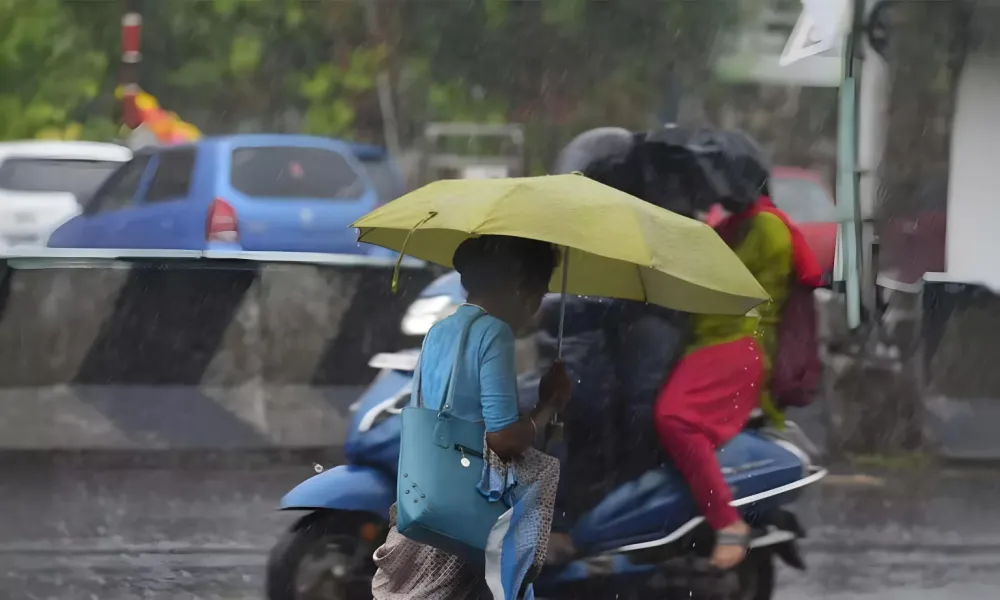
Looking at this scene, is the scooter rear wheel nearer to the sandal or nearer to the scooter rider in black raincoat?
the sandal

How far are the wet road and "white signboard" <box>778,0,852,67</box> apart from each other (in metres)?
2.49

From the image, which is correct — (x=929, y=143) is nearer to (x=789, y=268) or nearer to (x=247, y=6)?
(x=789, y=268)

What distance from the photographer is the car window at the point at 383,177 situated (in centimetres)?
789

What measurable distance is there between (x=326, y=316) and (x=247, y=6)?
1.99 meters

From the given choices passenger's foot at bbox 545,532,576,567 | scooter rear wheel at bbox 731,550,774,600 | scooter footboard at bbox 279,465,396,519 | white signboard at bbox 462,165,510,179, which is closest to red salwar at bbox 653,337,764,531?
scooter rear wheel at bbox 731,550,774,600

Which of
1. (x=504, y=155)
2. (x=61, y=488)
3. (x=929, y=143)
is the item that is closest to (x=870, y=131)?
(x=929, y=143)

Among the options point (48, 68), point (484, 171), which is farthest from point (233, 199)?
point (484, 171)

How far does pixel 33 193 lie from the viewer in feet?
25.8

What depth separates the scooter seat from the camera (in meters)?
4.38

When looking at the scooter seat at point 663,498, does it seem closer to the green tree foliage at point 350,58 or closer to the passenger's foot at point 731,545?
the passenger's foot at point 731,545

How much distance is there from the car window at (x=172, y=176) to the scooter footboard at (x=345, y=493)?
3.93 metres

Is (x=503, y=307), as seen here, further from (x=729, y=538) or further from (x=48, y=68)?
(x=48, y=68)

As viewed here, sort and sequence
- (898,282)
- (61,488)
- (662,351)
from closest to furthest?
(662,351)
(61,488)
(898,282)

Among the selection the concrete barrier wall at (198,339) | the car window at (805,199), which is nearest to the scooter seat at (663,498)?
the car window at (805,199)
